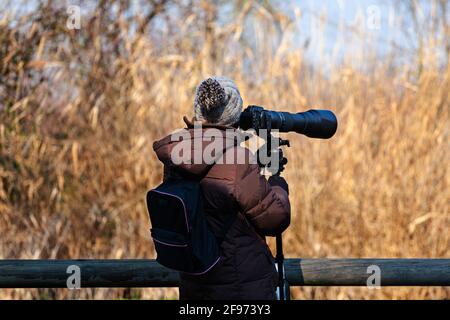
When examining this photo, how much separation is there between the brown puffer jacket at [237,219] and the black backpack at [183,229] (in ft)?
0.16

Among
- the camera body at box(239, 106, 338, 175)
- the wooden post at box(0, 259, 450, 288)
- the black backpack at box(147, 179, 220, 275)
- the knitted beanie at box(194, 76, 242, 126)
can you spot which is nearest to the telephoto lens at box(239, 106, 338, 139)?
the camera body at box(239, 106, 338, 175)

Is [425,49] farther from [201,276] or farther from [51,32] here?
[201,276]

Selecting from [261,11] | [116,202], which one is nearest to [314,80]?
[261,11]

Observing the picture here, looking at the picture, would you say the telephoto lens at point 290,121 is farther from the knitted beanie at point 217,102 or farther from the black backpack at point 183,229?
the black backpack at point 183,229

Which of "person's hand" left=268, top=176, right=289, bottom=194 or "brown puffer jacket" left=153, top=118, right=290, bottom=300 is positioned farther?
"person's hand" left=268, top=176, right=289, bottom=194

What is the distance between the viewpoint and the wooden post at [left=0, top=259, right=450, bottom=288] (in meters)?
3.24

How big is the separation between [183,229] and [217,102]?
16.9 inches

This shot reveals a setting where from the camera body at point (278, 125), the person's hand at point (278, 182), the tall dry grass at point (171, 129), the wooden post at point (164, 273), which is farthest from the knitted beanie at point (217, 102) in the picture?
the tall dry grass at point (171, 129)

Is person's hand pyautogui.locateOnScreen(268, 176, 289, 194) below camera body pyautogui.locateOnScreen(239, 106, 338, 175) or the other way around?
below

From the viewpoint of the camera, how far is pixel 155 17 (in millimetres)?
6938

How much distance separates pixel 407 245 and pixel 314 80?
147cm

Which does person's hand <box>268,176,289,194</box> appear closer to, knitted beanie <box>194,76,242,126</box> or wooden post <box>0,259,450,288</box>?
knitted beanie <box>194,76,242,126</box>

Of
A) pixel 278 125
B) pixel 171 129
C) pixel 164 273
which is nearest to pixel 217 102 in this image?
pixel 278 125

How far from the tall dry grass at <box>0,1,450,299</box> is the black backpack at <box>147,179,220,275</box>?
2.83 meters
